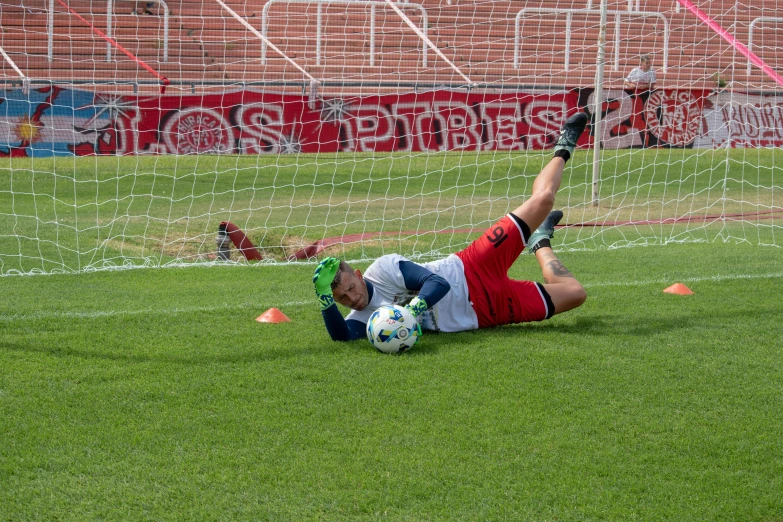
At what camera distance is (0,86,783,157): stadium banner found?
1490 centimetres

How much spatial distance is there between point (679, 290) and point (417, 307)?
2760mm

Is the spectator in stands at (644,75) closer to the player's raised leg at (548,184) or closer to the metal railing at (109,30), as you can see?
the metal railing at (109,30)

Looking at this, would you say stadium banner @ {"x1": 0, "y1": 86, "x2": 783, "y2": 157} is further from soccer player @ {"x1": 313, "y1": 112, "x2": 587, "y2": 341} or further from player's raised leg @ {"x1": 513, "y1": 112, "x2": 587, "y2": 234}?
soccer player @ {"x1": 313, "y1": 112, "x2": 587, "y2": 341}

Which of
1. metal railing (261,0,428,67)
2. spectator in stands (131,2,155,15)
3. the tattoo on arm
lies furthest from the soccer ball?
spectator in stands (131,2,155,15)

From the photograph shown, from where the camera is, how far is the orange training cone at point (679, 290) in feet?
23.1

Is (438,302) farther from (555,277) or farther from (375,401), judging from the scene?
(375,401)

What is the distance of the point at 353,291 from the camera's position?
548cm

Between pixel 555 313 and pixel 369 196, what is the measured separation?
7932 mm

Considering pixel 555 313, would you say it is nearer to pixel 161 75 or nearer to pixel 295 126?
pixel 295 126

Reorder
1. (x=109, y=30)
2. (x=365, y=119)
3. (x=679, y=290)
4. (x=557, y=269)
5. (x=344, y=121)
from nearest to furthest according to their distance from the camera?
(x=557, y=269)
(x=679, y=290)
(x=344, y=121)
(x=365, y=119)
(x=109, y=30)

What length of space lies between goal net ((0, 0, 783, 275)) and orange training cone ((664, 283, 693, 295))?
11.3 ft

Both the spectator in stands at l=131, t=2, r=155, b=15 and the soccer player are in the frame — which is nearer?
the soccer player

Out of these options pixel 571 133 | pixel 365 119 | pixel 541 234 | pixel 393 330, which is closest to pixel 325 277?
pixel 393 330

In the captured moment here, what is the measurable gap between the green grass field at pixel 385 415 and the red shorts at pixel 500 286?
0.41 feet
